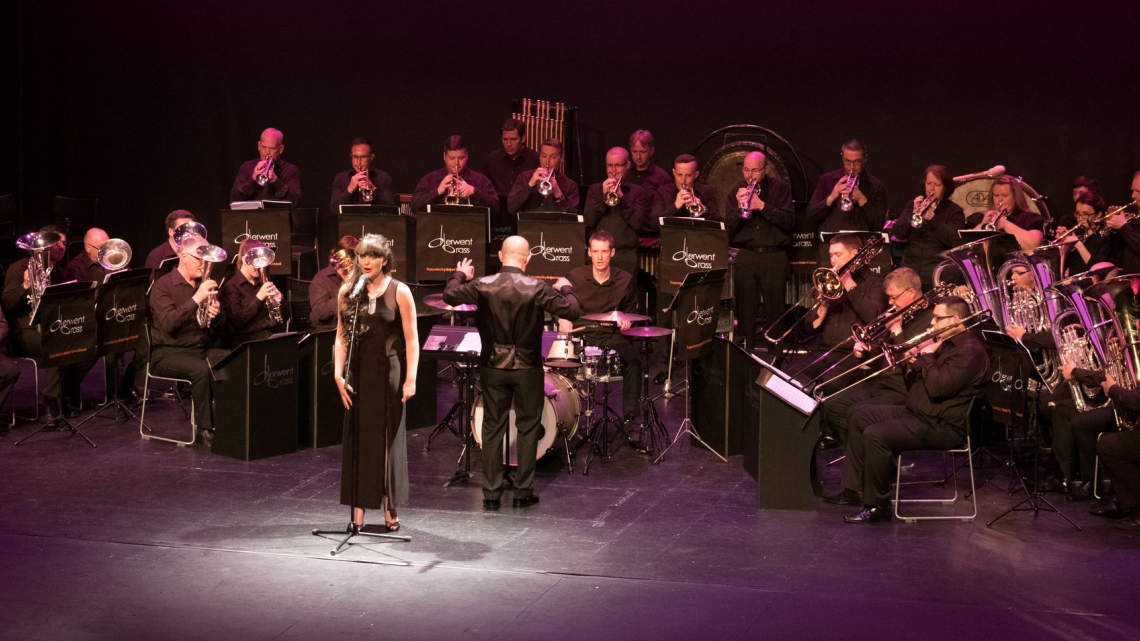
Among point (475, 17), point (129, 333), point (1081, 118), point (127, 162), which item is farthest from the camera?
point (127, 162)

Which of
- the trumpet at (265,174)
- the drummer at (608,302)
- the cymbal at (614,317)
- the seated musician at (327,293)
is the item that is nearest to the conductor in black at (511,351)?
the cymbal at (614,317)

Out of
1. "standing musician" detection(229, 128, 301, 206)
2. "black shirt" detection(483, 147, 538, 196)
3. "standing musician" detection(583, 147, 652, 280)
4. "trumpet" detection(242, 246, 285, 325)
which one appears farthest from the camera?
"black shirt" detection(483, 147, 538, 196)

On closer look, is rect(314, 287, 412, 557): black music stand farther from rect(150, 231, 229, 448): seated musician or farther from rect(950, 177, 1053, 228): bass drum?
rect(950, 177, 1053, 228): bass drum

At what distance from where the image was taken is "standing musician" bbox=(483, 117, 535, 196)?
12742mm

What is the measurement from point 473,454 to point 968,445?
3582 millimetres

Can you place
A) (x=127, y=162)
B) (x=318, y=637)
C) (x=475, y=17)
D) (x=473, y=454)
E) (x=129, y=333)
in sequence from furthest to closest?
(x=127, y=162) → (x=475, y=17) → (x=129, y=333) → (x=473, y=454) → (x=318, y=637)

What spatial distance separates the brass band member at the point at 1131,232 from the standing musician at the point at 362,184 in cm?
649

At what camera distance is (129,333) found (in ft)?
33.4

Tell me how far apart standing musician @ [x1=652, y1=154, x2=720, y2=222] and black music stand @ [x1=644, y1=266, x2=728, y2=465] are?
1.81 m

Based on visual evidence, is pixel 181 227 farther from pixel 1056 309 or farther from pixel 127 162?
pixel 1056 309

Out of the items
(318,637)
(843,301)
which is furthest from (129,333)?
A: (843,301)

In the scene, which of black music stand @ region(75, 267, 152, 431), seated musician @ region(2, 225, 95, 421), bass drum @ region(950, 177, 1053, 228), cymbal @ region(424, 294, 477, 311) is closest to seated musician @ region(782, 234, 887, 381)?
cymbal @ region(424, 294, 477, 311)

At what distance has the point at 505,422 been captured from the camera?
8.23 m

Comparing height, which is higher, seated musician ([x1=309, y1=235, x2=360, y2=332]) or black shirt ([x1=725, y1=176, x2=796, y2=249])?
black shirt ([x1=725, y1=176, x2=796, y2=249])
